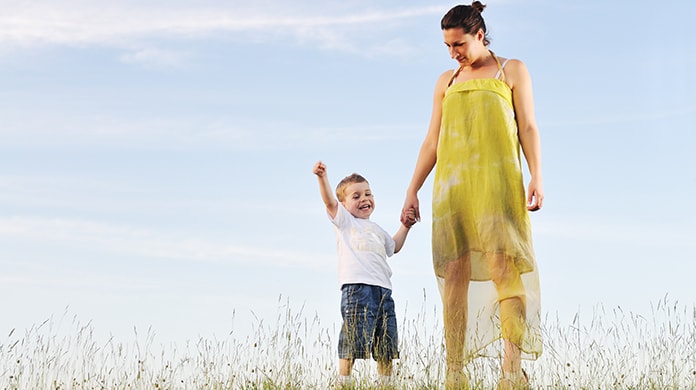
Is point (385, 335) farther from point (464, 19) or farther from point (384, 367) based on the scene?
point (464, 19)

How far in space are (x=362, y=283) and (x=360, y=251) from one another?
0.77 ft

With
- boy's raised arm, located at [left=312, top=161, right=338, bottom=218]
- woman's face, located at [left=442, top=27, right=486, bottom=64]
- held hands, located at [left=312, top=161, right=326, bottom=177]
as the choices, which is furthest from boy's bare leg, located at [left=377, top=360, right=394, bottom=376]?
woman's face, located at [left=442, top=27, right=486, bottom=64]

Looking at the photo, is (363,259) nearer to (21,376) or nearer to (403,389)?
(403,389)

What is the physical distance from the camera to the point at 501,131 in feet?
16.6

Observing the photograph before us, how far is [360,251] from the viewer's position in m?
5.74

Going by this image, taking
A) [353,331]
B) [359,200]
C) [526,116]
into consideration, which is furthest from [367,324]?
[526,116]

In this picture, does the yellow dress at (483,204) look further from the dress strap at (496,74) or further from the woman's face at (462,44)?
the woman's face at (462,44)

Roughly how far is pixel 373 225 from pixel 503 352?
1.36m

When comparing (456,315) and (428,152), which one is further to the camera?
(428,152)

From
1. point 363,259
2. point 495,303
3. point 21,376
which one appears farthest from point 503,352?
point 21,376

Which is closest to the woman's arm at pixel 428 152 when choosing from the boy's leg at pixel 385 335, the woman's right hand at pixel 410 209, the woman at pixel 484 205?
the woman's right hand at pixel 410 209

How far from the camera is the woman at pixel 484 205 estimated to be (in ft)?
16.5

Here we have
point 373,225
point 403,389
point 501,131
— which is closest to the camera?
point 501,131

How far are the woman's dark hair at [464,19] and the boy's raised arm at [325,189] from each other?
1.29 m
